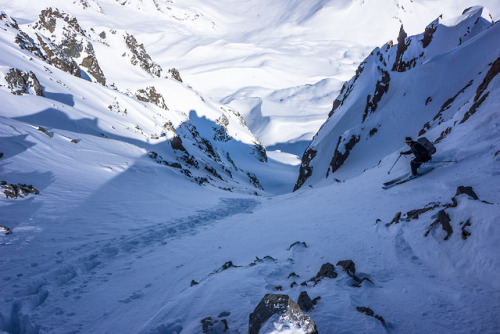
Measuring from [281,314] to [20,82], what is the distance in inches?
1136

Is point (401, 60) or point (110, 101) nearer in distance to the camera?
point (401, 60)

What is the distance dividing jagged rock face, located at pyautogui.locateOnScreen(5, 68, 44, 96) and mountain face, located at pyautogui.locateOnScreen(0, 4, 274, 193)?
8 centimetres

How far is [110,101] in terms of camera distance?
37.4 metres

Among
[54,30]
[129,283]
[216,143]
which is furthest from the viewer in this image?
[216,143]

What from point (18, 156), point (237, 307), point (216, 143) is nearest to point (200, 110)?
point (216, 143)

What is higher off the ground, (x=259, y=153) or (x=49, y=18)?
(x=49, y=18)

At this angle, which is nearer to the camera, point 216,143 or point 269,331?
point 269,331

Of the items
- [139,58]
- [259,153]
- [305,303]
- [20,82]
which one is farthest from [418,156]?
[139,58]

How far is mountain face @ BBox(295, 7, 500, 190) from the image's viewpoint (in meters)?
17.4

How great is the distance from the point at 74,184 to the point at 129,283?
8.19 metres

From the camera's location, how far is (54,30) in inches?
2175

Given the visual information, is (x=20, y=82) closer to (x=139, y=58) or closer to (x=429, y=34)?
(x=429, y=34)

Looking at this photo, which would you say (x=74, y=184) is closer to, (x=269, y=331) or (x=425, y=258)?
(x=269, y=331)

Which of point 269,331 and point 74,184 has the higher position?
point 74,184
